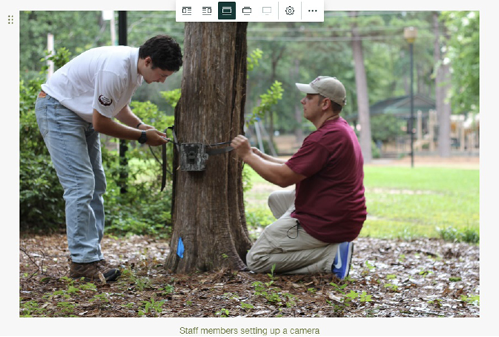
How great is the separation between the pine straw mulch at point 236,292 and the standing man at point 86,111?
0.32m

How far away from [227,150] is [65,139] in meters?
1.18

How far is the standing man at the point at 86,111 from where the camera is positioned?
4.11 m

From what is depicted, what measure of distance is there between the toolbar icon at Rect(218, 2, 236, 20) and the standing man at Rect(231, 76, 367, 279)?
901 mm

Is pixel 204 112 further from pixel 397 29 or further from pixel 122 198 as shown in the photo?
pixel 397 29

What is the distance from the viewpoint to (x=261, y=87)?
34.2 metres

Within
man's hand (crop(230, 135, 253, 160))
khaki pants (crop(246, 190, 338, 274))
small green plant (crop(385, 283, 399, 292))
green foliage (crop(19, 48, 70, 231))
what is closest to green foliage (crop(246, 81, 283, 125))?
green foliage (crop(19, 48, 70, 231))

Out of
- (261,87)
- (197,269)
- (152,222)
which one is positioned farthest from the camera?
(261,87)

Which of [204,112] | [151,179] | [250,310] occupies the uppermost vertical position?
[204,112]

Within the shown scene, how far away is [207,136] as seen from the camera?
4.47m

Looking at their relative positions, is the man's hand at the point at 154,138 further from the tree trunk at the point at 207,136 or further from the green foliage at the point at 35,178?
the green foliage at the point at 35,178

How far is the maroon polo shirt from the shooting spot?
417 centimetres

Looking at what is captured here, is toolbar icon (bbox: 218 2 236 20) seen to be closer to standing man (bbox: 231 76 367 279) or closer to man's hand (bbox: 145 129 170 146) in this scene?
standing man (bbox: 231 76 367 279)

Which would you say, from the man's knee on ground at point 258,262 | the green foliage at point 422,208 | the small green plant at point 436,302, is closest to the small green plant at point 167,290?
the man's knee on ground at point 258,262

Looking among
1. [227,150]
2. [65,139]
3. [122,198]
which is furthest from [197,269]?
[122,198]
